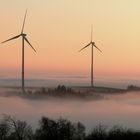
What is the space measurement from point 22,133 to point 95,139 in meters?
21.2

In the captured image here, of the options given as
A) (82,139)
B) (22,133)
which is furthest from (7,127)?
(82,139)

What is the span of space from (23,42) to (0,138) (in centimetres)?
2809

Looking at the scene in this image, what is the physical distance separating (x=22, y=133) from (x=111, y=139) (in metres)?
25.7

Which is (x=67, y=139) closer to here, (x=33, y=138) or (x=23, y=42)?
(x=33, y=138)

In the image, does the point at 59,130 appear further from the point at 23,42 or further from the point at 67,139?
the point at 23,42

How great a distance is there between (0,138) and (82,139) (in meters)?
23.7

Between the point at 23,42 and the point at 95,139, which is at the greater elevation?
the point at 23,42

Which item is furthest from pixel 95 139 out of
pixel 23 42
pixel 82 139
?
pixel 23 42

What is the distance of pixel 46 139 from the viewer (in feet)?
617

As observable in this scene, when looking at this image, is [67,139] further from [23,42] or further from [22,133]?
[23,42]

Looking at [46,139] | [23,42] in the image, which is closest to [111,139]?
[46,139]

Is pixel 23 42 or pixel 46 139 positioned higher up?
pixel 23 42

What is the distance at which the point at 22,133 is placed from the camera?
634ft

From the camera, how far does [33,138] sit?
621ft
